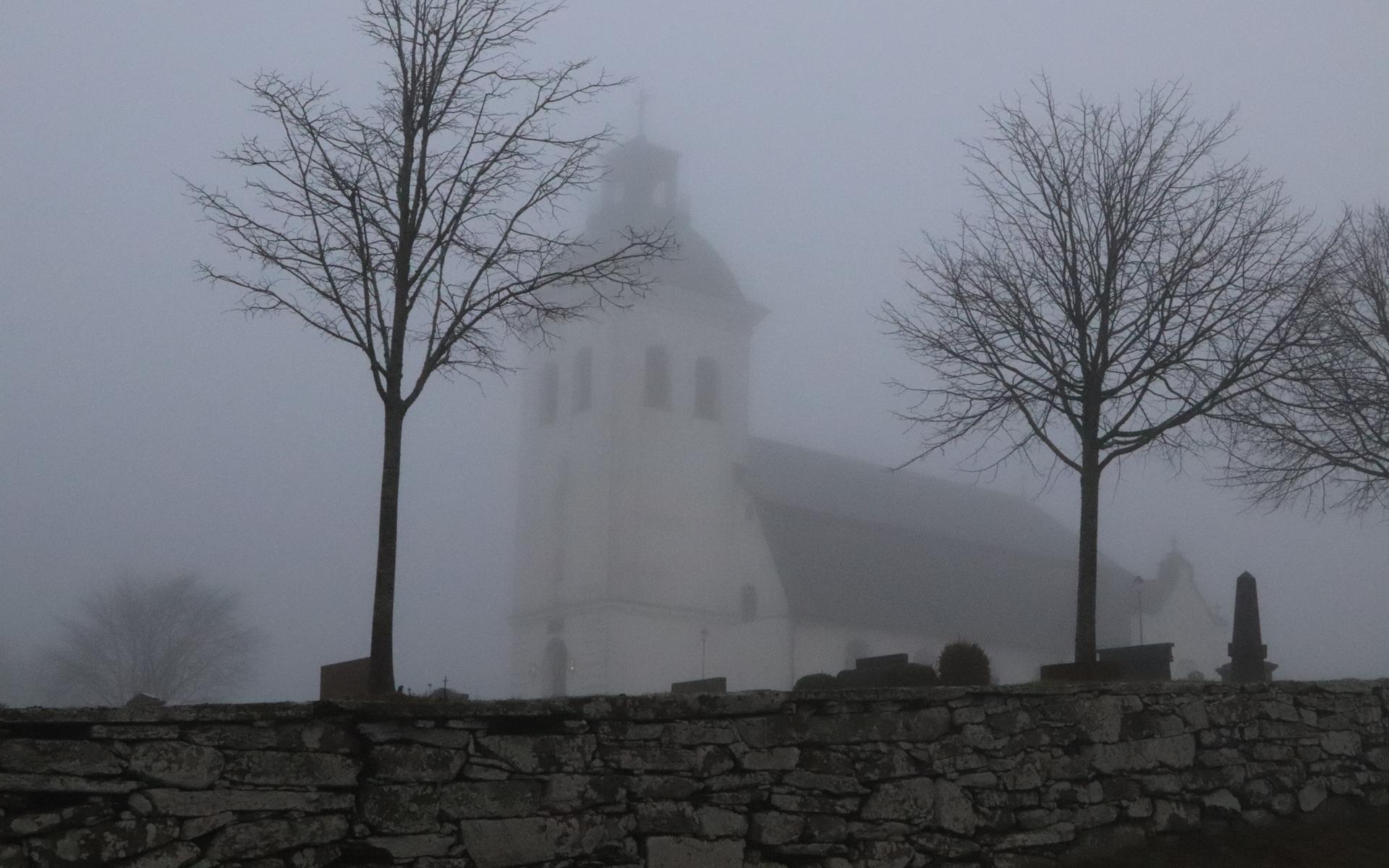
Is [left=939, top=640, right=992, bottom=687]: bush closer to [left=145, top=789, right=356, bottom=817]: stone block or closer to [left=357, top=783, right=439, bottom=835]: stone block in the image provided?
[left=357, top=783, right=439, bottom=835]: stone block

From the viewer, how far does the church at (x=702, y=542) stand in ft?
158

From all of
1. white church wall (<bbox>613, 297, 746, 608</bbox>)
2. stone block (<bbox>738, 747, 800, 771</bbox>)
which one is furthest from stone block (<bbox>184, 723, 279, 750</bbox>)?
white church wall (<bbox>613, 297, 746, 608</bbox>)

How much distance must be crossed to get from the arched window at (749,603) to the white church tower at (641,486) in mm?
65

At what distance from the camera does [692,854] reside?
28.3 ft

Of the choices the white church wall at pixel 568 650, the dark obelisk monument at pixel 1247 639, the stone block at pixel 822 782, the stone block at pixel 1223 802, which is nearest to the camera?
the stone block at pixel 822 782

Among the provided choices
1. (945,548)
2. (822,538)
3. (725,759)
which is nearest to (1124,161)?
(725,759)

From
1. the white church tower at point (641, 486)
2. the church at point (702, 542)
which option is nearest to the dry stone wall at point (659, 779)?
the church at point (702, 542)

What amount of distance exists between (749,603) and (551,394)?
44.2 ft

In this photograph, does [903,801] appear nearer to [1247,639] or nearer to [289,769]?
[289,769]

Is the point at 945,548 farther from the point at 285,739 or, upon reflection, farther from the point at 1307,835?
the point at 285,739

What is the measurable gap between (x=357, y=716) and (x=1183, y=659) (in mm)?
56165

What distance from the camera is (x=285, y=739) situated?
25.5 ft

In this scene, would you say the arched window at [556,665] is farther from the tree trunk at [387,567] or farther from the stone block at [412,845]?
the stone block at [412,845]

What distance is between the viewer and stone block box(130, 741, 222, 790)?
290 inches
